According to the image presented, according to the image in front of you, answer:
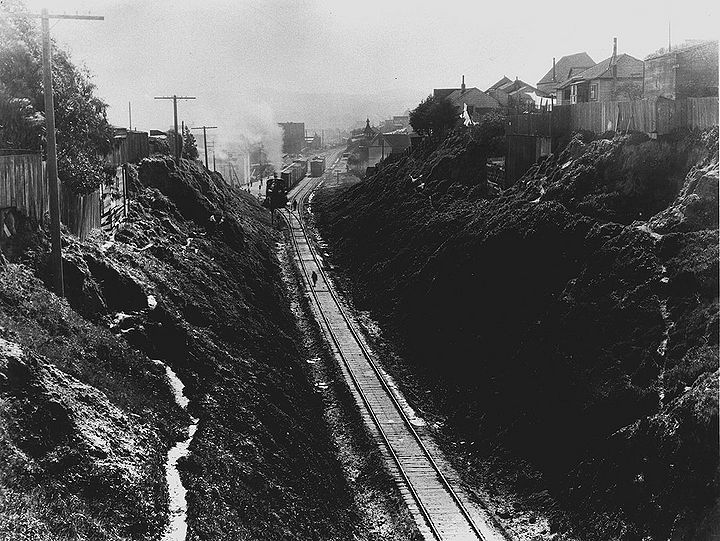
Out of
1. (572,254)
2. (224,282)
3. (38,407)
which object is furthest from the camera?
(224,282)

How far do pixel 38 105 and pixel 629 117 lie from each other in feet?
64.7

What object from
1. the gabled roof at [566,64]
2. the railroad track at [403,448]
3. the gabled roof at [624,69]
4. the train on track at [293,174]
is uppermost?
the gabled roof at [566,64]

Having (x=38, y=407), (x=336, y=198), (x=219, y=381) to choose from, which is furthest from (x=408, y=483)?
(x=336, y=198)

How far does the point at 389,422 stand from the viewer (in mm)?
24125

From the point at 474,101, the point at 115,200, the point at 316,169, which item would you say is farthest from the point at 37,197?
the point at 316,169

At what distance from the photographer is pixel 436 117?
68688mm

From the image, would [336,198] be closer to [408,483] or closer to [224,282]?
[224,282]

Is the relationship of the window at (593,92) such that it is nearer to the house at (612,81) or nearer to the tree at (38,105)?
the house at (612,81)

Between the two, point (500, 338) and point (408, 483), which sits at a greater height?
point (500, 338)

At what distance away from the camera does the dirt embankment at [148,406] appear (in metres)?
12.6

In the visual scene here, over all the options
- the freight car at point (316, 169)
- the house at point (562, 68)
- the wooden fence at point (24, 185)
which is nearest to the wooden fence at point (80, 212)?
the wooden fence at point (24, 185)

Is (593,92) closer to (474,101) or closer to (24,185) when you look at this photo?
(474,101)

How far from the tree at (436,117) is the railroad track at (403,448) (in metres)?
34.5

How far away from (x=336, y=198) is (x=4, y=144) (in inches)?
1988
